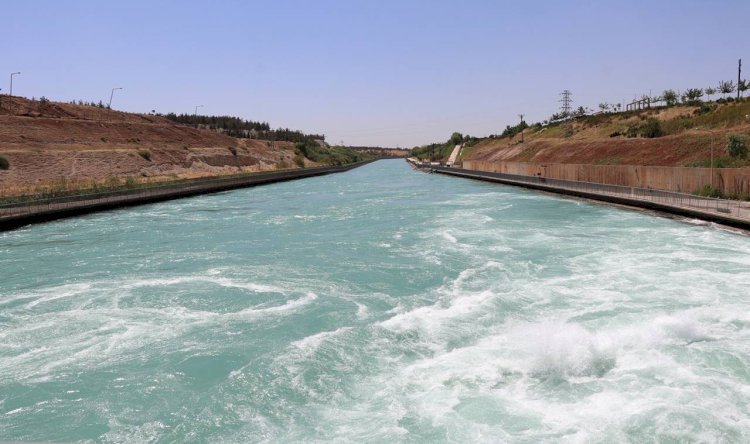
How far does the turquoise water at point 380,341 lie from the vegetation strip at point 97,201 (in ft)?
25.0

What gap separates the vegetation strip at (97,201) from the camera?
34.6m

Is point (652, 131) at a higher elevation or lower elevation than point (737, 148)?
higher

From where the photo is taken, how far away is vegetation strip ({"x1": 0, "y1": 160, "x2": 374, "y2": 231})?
34.6m

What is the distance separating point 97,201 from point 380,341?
36126 mm

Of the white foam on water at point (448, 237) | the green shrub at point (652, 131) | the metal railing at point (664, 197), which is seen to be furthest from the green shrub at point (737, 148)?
the white foam on water at point (448, 237)

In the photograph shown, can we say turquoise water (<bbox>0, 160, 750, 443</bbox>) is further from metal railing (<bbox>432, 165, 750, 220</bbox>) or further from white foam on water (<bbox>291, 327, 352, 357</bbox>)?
metal railing (<bbox>432, 165, 750, 220</bbox>)

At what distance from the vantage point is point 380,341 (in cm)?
1412

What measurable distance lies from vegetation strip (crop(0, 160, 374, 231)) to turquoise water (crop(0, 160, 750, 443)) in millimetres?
7631

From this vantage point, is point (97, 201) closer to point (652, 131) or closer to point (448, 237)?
point (448, 237)

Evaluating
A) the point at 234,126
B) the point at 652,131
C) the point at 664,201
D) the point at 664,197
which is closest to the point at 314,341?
the point at 664,201

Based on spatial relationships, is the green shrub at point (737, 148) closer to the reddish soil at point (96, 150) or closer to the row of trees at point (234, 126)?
the reddish soil at point (96, 150)

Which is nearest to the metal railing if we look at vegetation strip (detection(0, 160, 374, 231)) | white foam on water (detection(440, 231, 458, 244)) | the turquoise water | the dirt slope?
the turquoise water

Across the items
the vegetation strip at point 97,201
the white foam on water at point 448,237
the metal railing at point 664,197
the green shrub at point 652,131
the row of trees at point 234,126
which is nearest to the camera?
the white foam on water at point 448,237

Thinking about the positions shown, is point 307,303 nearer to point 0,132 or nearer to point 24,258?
point 24,258
